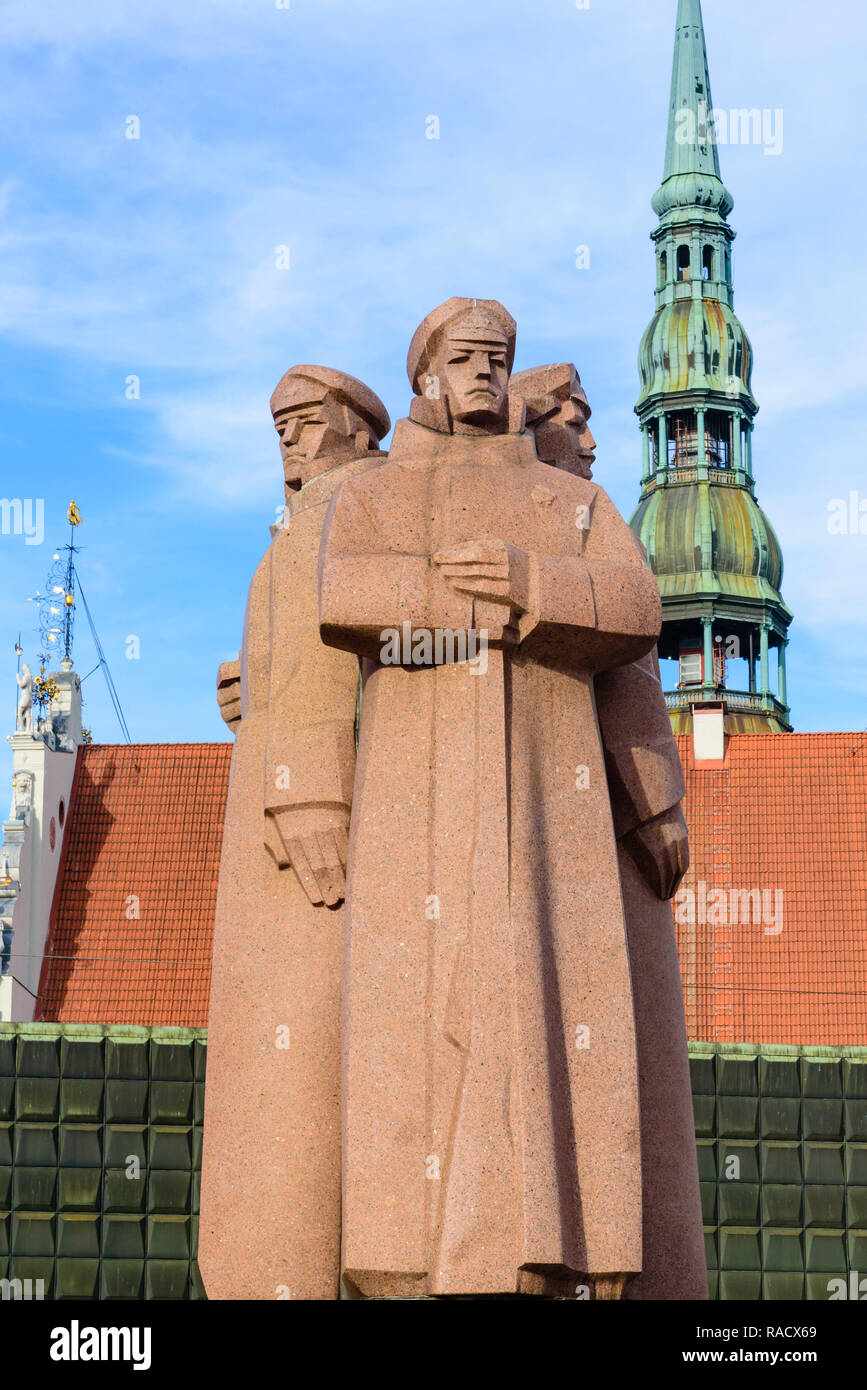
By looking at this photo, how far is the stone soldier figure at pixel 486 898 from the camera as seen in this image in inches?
298

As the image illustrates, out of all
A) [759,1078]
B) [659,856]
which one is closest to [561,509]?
[659,856]

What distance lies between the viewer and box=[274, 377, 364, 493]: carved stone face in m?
10.1

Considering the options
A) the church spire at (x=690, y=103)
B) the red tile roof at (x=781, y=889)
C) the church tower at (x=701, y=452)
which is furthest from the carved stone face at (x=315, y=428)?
the church spire at (x=690, y=103)

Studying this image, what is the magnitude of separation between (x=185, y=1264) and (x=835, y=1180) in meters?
A: 7.64

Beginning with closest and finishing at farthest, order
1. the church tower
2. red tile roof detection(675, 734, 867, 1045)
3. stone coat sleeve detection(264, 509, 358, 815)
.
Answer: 1. stone coat sleeve detection(264, 509, 358, 815)
2. red tile roof detection(675, 734, 867, 1045)
3. the church tower

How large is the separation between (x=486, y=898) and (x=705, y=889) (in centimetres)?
3104

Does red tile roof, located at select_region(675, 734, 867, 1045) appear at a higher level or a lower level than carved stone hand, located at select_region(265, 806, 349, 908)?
higher

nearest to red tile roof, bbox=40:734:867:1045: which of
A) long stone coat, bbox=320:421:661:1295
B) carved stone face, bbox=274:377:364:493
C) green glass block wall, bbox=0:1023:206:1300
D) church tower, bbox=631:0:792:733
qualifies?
green glass block wall, bbox=0:1023:206:1300

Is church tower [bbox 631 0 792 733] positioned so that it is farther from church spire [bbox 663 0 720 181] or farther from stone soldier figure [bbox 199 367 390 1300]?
stone soldier figure [bbox 199 367 390 1300]

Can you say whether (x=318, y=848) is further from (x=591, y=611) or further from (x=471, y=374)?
(x=471, y=374)

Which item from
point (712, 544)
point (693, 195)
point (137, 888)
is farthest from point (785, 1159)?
point (693, 195)

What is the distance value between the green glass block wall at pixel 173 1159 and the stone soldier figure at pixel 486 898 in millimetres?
17965

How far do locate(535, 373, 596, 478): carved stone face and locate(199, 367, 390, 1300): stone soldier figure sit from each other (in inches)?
51.1

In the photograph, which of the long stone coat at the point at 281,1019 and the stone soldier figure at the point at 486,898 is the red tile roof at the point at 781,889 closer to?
the long stone coat at the point at 281,1019
